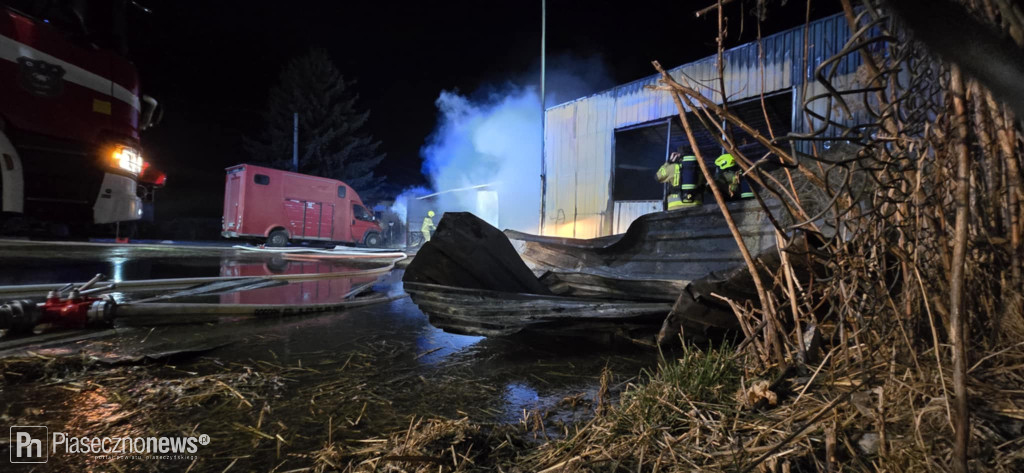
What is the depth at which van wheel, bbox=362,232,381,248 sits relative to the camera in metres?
20.6

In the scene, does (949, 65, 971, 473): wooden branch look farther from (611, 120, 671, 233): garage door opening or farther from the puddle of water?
(611, 120, 671, 233): garage door opening

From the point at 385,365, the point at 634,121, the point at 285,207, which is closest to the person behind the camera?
the point at 385,365

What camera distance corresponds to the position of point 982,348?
136 centimetres

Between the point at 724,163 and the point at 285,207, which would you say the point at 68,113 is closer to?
the point at 724,163

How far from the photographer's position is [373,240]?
21000 mm

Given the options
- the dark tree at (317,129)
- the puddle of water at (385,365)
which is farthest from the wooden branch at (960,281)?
the dark tree at (317,129)

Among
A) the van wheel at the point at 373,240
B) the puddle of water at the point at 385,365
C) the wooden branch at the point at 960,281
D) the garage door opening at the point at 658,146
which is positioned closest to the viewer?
the wooden branch at the point at 960,281

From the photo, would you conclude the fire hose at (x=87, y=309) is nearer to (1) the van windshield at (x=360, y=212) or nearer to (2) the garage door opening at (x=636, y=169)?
(2) the garage door opening at (x=636, y=169)

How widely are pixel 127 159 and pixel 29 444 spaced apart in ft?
17.4

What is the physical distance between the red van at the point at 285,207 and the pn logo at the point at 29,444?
1657 cm

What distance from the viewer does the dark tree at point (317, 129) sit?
30.0 meters

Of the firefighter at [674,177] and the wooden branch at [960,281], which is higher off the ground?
the firefighter at [674,177]

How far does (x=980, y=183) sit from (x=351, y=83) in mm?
36316

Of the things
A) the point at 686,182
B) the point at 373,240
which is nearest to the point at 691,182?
the point at 686,182
